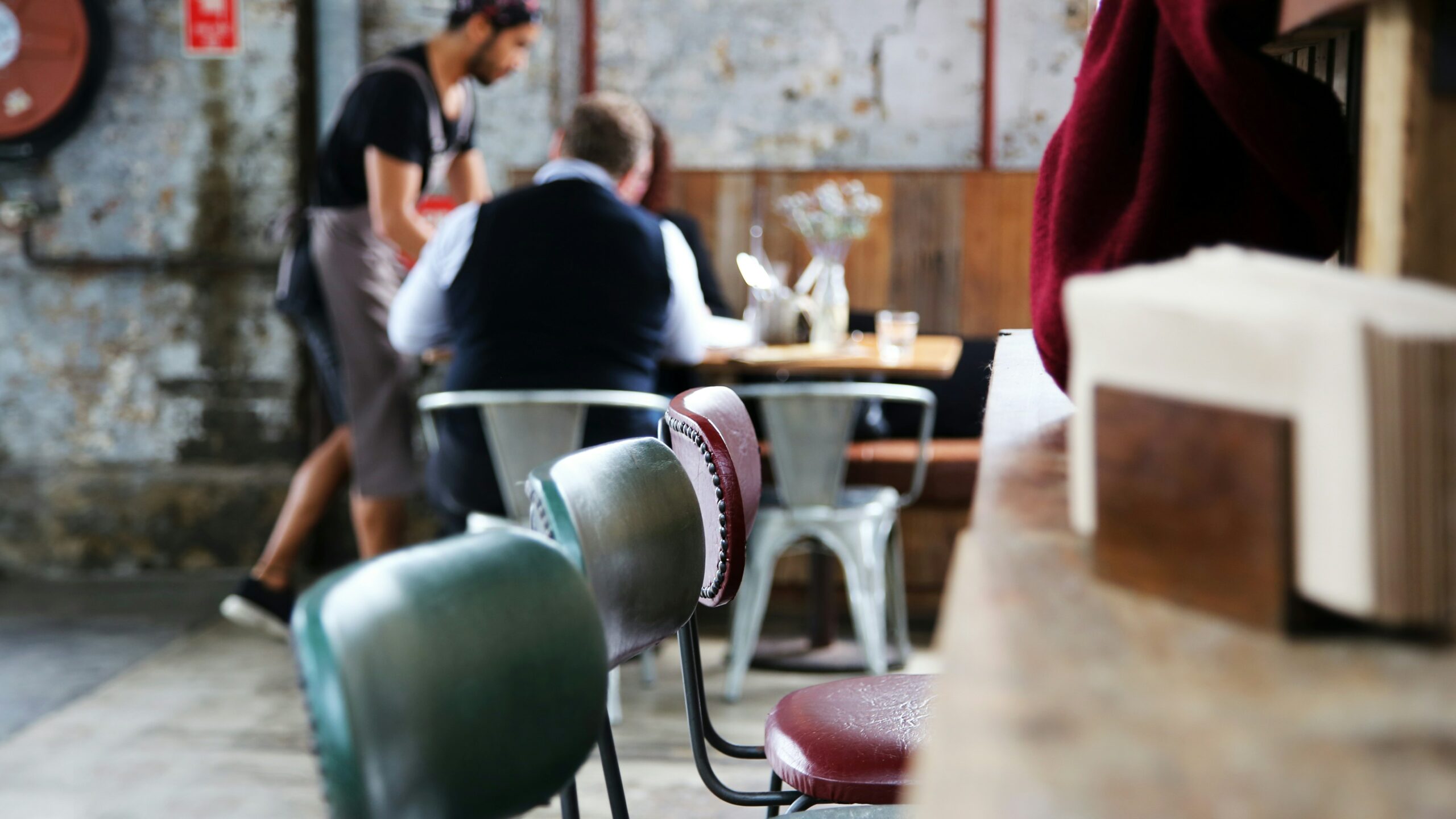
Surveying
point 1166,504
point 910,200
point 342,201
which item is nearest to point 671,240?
point 342,201

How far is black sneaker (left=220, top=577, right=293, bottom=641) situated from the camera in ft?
12.2

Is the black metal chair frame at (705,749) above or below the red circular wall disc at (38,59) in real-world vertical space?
below

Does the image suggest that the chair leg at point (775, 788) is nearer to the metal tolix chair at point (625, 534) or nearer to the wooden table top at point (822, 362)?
the metal tolix chair at point (625, 534)

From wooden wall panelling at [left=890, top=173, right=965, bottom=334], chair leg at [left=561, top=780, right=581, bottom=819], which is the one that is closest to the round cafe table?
wooden wall panelling at [left=890, top=173, right=965, bottom=334]

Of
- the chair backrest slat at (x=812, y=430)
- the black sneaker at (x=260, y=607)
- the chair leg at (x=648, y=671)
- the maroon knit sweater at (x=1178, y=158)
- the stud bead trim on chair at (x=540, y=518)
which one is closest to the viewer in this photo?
the maroon knit sweater at (x=1178, y=158)

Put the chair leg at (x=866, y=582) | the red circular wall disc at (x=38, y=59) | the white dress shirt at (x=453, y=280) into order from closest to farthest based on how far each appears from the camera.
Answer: the white dress shirt at (x=453, y=280) < the chair leg at (x=866, y=582) < the red circular wall disc at (x=38, y=59)

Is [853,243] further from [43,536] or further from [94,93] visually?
[43,536]

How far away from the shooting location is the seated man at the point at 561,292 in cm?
286

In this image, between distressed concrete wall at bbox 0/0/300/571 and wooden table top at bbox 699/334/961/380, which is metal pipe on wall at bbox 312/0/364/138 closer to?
distressed concrete wall at bbox 0/0/300/571

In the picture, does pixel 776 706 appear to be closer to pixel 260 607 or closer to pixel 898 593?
pixel 898 593

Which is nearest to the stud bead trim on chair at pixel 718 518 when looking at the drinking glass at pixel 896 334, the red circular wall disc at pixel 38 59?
the drinking glass at pixel 896 334

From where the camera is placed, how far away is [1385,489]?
19.7 inches

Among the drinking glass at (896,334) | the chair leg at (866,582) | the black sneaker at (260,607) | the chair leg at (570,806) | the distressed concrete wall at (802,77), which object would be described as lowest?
the black sneaker at (260,607)

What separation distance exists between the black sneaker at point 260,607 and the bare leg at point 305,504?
0.02 metres
